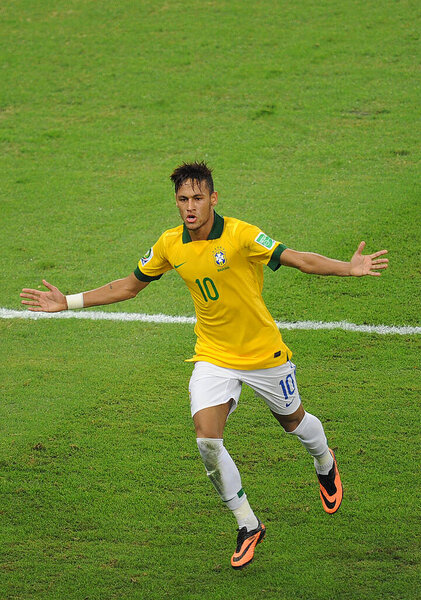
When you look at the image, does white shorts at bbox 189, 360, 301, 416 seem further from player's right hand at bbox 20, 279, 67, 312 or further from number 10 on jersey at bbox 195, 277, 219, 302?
player's right hand at bbox 20, 279, 67, 312

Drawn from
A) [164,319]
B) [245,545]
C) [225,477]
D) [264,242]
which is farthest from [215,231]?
Answer: [164,319]

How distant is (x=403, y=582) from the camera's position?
4773 millimetres

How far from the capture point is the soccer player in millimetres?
5027

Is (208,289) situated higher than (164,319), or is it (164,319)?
(208,289)

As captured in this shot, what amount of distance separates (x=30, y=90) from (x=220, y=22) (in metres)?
4.15

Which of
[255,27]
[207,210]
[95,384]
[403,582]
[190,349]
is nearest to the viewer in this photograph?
[403,582]

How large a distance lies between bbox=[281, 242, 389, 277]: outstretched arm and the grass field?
5.64ft

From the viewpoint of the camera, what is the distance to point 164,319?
9.04 meters

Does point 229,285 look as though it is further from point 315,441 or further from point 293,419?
point 315,441

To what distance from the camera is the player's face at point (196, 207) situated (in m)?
5.14

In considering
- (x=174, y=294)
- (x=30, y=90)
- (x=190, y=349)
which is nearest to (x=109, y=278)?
(x=174, y=294)

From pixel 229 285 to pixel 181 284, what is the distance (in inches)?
182

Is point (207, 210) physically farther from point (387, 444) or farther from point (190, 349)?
point (190, 349)

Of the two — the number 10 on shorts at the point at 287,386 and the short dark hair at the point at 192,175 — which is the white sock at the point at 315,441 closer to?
the number 10 on shorts at the point at 287,386
